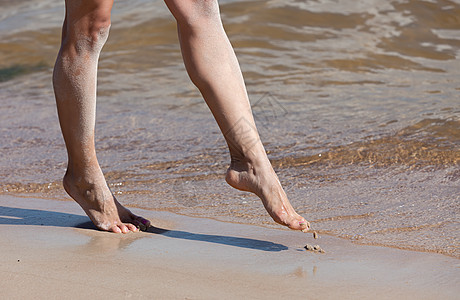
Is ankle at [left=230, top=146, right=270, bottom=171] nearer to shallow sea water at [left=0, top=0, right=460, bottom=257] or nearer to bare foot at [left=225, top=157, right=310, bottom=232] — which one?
bare foot at [left=225, top=157, right=310, bottom=232]

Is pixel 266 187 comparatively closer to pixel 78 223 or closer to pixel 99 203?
pixel 99 203

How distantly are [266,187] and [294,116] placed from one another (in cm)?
200

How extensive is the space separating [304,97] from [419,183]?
1926 mm

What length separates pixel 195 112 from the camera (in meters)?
4.28

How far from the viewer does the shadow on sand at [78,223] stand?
202 centimetres

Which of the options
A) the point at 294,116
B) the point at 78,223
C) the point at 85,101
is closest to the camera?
the point at 85,101

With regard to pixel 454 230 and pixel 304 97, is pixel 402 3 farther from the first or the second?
pixel 454 230

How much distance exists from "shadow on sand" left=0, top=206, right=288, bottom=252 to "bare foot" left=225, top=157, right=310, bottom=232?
0.28ft

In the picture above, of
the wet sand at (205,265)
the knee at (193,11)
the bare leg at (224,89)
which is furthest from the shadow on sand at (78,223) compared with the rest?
the knee at (193,11)

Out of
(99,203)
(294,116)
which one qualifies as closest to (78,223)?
(99,203)

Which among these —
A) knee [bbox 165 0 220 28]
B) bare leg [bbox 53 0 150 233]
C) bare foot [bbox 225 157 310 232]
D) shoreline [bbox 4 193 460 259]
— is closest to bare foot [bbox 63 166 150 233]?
bare leg [bbox 53 0 150 233]

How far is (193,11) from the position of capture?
2.09 metres

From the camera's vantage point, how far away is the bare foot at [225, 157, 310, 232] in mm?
2000

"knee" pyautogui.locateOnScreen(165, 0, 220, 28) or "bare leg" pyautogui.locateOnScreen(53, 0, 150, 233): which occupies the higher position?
"knee" pyautogui.locateOnScreen(165, 0, 220, 28)
